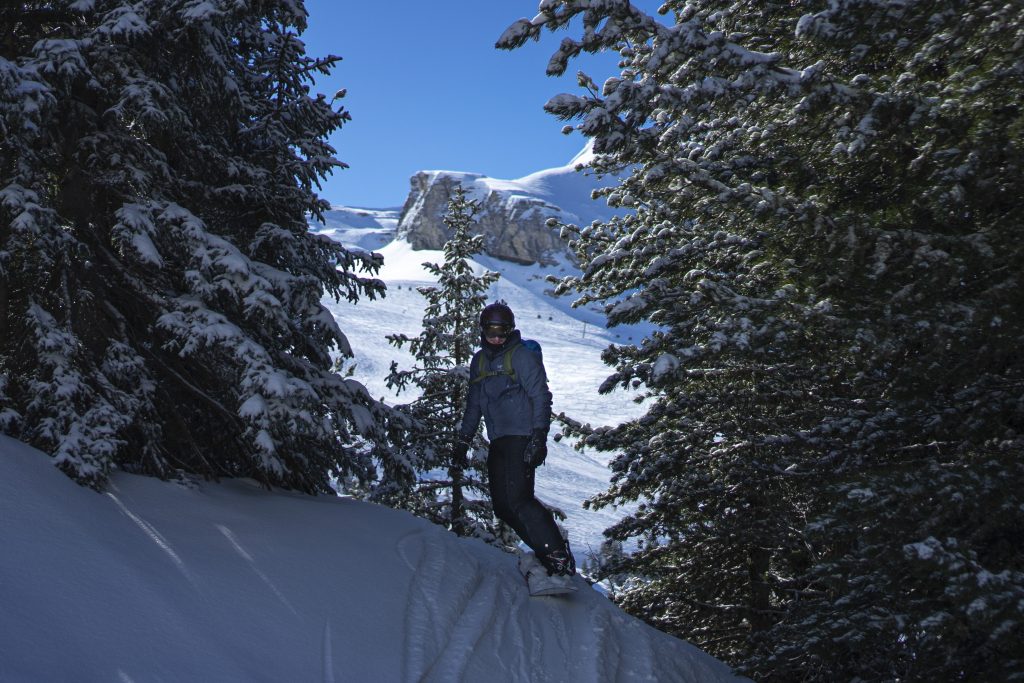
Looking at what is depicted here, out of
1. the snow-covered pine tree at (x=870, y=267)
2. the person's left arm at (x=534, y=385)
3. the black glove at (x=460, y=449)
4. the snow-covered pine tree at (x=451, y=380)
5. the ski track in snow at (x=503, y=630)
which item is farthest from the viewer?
the snow-covered pine tree at (x=451, y=380)

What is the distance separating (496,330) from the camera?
6098mm

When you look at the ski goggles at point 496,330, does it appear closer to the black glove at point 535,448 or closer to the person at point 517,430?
the person at point 517,430

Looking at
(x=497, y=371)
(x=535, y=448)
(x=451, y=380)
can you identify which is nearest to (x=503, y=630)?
(x=535, y=448)

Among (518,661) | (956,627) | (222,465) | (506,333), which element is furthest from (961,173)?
(222,465)

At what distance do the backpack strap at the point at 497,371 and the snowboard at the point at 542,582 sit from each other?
1.64 metres

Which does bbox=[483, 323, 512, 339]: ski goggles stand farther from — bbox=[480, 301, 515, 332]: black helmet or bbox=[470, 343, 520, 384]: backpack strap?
bbox=[470, 343, 520, 384]: backpack strap

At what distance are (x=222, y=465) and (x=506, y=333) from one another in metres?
3.35

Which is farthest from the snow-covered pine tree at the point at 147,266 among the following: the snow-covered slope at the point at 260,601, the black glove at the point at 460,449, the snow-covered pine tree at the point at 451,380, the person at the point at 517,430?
the snow-covered pine tree at the point at 451,380

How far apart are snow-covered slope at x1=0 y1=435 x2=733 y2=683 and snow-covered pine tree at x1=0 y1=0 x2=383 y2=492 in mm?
559

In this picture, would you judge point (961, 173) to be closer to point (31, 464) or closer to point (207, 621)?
point (207, 621)

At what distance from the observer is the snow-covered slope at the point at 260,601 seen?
3.36m

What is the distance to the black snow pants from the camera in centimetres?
604

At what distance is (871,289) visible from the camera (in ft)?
16.4

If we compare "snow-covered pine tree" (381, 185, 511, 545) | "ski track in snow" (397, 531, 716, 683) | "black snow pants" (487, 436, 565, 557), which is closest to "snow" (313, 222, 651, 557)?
"snow-covered pine tree" (381, 185, 511, 545)
